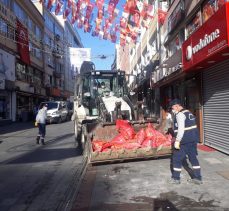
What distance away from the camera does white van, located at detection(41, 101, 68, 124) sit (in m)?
32.8

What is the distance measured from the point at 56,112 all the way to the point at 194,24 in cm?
1999

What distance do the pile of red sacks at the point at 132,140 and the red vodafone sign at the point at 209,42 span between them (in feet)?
8.47

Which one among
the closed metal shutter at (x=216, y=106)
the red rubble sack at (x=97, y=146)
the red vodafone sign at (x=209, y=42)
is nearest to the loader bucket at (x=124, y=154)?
the red rubble sack at (x=97, y=146)

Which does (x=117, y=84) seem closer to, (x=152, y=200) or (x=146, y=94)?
(x=152, y=200)

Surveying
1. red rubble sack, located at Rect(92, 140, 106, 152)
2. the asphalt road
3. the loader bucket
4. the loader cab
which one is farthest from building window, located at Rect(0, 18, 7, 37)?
red rubble sack, located at Rect(92, 140, 106, 152)

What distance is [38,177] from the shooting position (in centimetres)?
923

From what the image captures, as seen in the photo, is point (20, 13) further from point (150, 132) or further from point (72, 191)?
point (72, 191)

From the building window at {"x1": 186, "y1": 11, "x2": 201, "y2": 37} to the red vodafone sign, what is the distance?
4.75ft

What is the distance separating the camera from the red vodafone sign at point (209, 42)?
30.5 feet

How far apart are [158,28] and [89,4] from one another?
11824 mm

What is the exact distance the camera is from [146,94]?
95.9 feet

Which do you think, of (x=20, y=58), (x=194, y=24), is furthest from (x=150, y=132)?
(x=20, y=58)

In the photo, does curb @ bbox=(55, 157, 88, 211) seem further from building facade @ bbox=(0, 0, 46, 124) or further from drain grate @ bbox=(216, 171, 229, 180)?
building facade @ bbox=(0, 0, 46, 124)

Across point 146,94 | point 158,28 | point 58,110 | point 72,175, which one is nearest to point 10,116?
point 58,110
